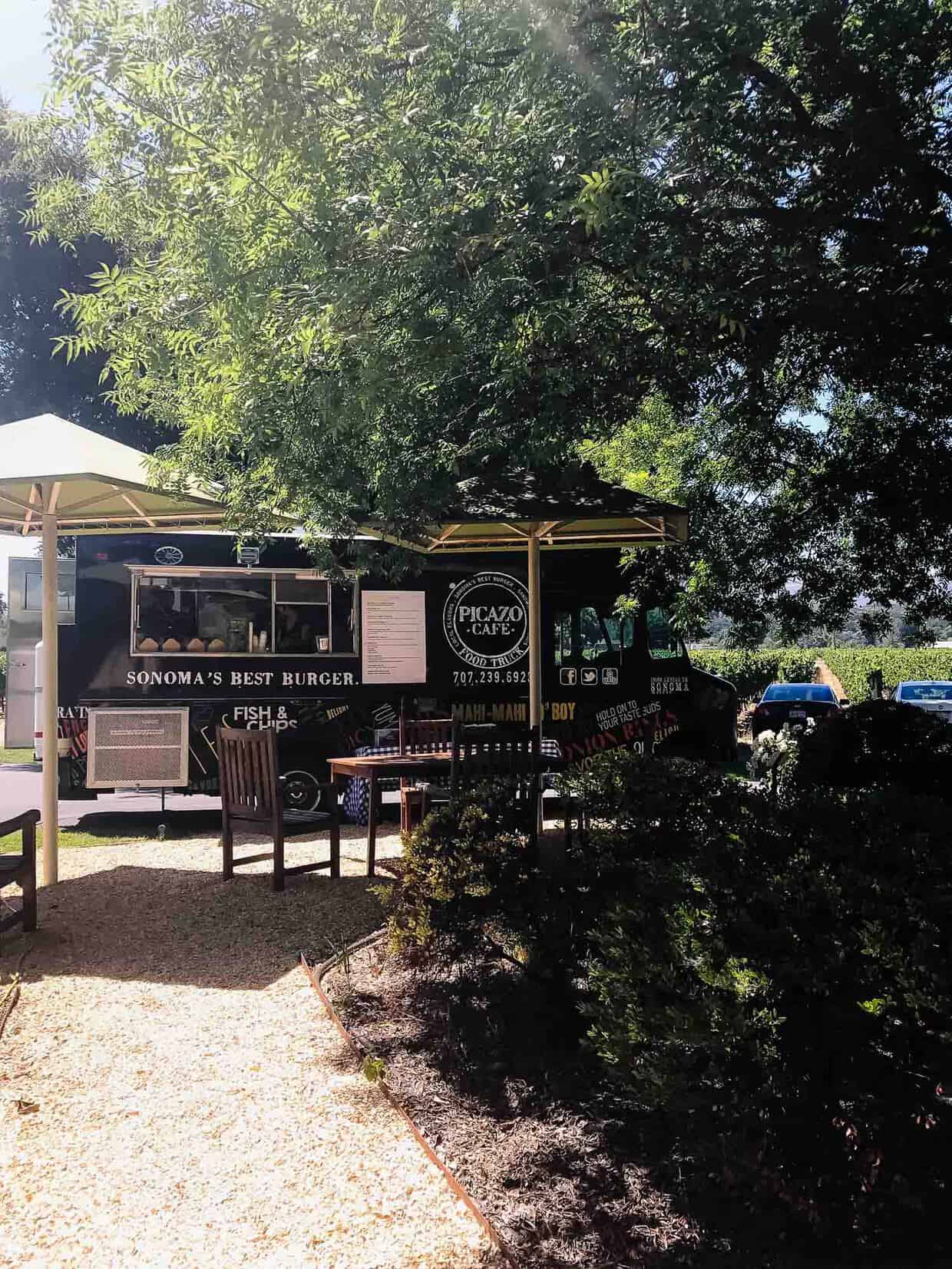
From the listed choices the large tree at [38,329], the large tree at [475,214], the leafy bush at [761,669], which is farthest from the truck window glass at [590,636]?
the leafy bush at [761,669]

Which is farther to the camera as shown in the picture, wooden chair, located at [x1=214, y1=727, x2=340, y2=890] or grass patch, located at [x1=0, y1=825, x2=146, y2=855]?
grass patch, located at [x1=0, y1=825, x2=146, y2=855]

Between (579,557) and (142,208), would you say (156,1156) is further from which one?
(579,557)

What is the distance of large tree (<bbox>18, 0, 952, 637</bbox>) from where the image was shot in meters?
3.72

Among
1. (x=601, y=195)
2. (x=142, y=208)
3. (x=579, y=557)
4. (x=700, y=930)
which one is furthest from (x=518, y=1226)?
(x=579, y=557)

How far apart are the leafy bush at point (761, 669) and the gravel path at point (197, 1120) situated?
24.2 m

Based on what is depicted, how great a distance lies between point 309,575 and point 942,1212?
8685 mm

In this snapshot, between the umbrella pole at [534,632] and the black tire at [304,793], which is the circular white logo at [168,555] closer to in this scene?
the black tire at [304,793]

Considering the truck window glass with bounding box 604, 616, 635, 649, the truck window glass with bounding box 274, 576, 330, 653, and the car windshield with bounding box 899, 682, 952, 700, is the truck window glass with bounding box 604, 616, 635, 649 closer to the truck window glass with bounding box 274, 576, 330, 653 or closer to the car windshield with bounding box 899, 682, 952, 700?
the truck window glass with bounding box 274, 576, 330, 653

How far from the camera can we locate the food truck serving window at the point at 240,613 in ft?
34.0

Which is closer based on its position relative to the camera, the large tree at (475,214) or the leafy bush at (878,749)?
the large tree at (475,214)

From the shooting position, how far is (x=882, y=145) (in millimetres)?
4996

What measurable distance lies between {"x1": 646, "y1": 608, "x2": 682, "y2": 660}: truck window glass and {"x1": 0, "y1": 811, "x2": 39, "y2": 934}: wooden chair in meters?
7.03

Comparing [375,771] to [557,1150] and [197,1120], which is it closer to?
[197,1120]

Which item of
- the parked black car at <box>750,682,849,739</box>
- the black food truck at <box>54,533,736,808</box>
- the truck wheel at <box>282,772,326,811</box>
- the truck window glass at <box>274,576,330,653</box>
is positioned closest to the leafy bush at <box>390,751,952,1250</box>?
the black food truck at <box>54,533,736,808</box>
